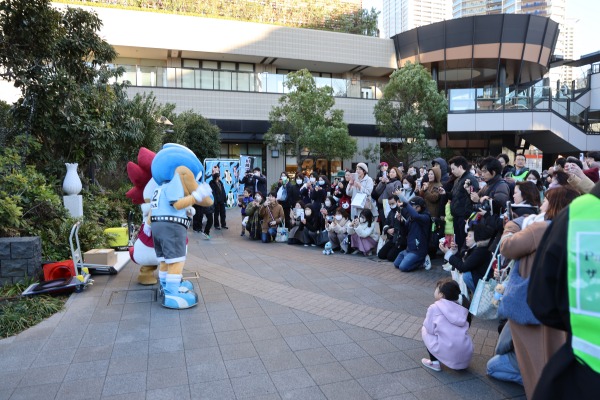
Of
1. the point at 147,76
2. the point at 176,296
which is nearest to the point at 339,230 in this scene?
the point at 176,296

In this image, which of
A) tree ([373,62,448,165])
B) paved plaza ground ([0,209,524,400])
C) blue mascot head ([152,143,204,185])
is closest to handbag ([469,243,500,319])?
paved plaza ground ([0,209,524,400])

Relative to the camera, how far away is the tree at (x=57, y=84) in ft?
27.2

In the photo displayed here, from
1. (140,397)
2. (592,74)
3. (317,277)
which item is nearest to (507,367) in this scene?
(140,397)

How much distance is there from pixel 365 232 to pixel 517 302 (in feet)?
20.7

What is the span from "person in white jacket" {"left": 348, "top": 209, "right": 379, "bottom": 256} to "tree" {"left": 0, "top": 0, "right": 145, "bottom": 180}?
19.7 feet

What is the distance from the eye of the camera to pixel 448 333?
420cm

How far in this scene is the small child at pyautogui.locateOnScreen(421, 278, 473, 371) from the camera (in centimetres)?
418

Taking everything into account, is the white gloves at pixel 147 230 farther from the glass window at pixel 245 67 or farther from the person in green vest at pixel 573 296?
the glass window at pixel 245 67

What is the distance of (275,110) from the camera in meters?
22.6

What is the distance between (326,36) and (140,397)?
1083 inches

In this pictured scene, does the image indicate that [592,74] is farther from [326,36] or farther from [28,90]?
[28,90]

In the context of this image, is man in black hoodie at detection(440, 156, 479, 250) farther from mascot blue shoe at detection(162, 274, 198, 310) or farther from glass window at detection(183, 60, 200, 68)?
glass window at detection(183, 60, 200, 68)

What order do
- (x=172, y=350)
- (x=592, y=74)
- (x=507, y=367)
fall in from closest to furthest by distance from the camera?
1. (x=507, y=367)
2. (x=172, y=350)
3. (x=592, y=74)

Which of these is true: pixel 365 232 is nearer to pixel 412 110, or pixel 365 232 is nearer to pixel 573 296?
pixel 573 296
